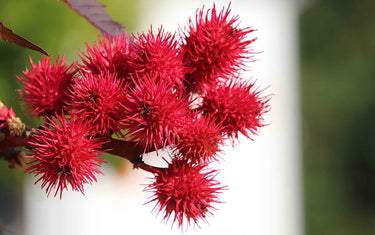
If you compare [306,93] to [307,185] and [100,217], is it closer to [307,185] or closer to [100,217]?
[307,185]

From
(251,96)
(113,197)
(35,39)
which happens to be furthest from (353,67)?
(251,96)

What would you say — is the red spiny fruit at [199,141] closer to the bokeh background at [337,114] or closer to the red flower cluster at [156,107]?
the red flower cluster at [156,107]

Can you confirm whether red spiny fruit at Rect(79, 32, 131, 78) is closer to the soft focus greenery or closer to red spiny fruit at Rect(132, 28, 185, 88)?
red spiny fruit at Rect(132, 28, 185, 88)

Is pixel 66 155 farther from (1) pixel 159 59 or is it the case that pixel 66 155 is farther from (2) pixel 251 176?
(2) pixel 251 176

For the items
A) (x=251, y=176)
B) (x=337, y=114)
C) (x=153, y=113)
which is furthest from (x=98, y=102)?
(x=337, y=114)

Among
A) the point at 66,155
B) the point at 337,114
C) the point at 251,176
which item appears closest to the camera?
the point at 66,155

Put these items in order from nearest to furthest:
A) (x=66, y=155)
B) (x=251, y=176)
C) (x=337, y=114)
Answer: (x=66, y=155) < (x=251, y=176) < (x=337, y=114)

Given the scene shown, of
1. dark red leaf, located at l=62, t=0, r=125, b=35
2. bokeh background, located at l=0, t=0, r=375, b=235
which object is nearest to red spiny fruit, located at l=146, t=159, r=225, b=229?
dark red leaf, located at l=62, t=0, r=125, b=35
